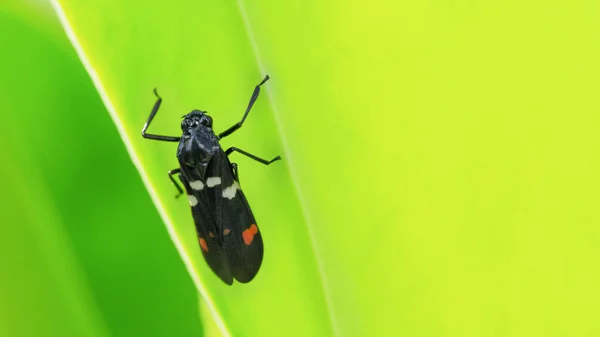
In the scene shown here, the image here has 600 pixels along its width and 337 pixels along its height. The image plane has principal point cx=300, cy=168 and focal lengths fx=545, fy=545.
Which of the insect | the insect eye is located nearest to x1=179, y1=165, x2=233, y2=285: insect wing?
the insect

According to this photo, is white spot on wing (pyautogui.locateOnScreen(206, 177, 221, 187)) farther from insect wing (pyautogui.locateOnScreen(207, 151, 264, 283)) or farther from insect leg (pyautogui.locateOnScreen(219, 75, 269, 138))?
insect leg (pyautogui.locateOnScreen(219, 75, 269, 138))

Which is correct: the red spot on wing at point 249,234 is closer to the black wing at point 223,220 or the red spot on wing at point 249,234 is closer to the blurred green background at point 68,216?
the black wing at point 223,220

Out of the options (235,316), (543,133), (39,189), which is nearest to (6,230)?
(39,189)

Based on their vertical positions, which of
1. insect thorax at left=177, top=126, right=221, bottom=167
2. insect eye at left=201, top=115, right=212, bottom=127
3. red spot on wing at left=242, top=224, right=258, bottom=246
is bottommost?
red spot on wing at left=242, top=224, right=258, bottom=246

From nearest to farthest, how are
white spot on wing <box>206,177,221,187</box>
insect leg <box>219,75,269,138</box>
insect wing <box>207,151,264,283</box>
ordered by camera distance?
insect leg <box>219,75,269,138</box> < insect wing <box>207,151,264,283</box> < white spot on wing <box>206,177,221,187</box>

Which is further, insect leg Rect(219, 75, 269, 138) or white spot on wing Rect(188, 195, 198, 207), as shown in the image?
white spot on wing Rect(188, 195, 198, 207)

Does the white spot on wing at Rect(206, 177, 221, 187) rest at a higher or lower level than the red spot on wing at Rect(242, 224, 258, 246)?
higher

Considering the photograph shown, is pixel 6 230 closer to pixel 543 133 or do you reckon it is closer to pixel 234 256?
pixel 234 256

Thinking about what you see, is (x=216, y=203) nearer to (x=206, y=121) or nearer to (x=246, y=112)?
(x=206, y=121)
